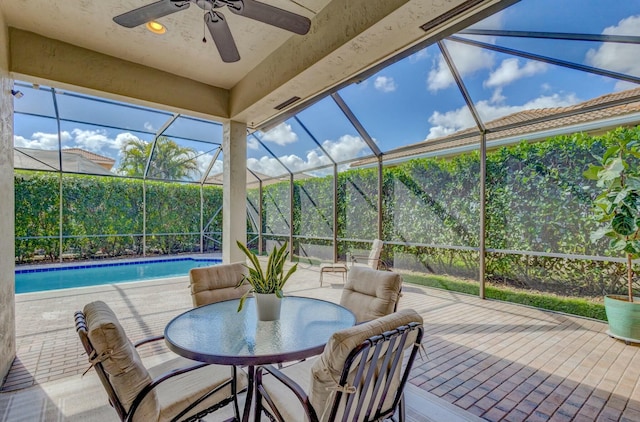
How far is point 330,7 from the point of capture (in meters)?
2.94

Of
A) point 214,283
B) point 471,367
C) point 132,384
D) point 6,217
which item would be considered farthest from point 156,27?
point 471,367

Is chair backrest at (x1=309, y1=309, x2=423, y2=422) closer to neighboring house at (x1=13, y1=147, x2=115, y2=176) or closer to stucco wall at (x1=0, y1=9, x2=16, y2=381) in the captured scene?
stucco wall at (x1=0, y1=9, x2=16, y2=381)

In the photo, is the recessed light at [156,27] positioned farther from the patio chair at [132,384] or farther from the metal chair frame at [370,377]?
the metal chair frame at [370,377]

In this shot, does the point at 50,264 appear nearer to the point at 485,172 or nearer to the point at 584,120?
the point at 485,172

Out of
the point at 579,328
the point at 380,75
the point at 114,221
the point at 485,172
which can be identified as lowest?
the point at 579,328

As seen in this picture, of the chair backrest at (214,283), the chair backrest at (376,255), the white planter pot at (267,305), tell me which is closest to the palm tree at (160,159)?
the chair backrest at (376,255)

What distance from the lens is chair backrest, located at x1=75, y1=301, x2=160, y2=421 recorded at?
1314 mm

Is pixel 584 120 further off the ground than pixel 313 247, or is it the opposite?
pixel 584 120

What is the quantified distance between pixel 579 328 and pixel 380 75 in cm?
453

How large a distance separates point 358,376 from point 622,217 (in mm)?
4007

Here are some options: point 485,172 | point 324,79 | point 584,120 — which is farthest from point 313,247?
point 584,120

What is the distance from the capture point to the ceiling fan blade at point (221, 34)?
2246 mm

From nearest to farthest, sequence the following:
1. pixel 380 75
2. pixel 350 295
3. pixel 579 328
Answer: pixel 350 295 → pixel 579 328 → pixel 380 75

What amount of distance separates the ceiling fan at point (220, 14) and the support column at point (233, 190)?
263 centimetres
